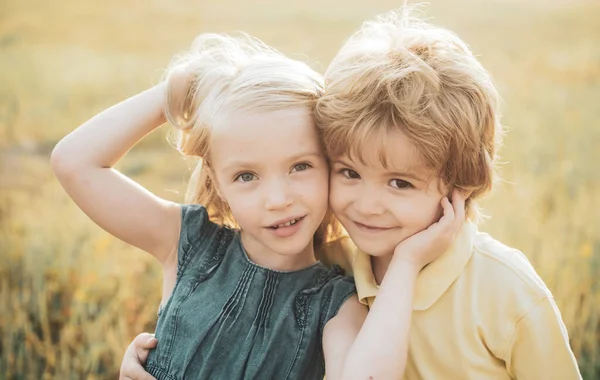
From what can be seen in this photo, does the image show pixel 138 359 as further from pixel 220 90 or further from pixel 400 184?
pixel 400 184

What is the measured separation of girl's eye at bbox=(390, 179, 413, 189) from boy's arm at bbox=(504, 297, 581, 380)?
49cm

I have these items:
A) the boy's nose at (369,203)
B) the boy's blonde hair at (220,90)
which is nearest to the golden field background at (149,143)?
the boy's blonde hair at (220,90)

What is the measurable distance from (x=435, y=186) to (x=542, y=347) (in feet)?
1.79

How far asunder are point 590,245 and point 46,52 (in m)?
4.54

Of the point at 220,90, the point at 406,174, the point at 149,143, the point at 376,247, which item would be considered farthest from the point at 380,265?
the point at 149,143

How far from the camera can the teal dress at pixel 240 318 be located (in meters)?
2.13

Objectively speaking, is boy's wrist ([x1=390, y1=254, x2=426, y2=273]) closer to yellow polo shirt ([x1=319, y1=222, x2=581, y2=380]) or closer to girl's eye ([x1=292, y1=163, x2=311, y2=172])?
A: yellow polo shirt ([x1=319, y1=222, x2=581, y2=380])

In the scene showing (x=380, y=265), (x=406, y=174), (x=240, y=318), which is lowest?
(x=240, y=318)

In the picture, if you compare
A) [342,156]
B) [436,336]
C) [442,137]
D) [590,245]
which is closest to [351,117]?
[342,156]

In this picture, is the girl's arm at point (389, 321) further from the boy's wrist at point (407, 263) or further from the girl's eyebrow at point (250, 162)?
the girl's eyebrow at point (250, 162)

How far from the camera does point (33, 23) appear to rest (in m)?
6.18

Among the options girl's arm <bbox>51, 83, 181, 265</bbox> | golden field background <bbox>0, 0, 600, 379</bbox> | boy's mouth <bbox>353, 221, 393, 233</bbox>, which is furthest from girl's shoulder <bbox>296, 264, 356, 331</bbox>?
golden field background <bbox>0, 0, 600, 379</bbox>

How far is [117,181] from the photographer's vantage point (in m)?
2.26

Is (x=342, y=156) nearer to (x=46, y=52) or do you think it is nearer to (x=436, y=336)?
(x=436, y=336)
